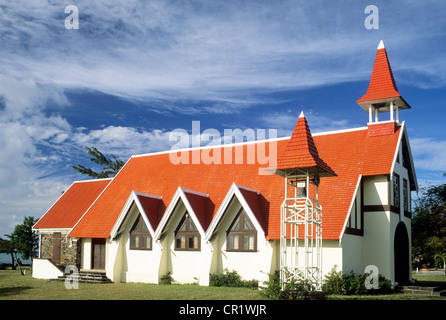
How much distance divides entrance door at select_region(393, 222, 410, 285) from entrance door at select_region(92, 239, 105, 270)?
17.0 m

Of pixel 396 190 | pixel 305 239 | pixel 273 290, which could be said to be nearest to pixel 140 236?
pixel 273 290

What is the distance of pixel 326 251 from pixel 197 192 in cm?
804

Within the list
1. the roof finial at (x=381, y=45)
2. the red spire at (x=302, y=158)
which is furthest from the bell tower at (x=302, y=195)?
the roof finial at (x=381, y=45)

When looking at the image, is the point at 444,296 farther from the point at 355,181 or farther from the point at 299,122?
the point at 299,122

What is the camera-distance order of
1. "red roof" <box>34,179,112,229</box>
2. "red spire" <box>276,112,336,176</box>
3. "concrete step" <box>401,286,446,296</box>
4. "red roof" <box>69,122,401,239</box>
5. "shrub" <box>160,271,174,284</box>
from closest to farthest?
"red spire" <box>276,112,336,176</box>
"concrete step" <box>401,286,446,296</box>
"red roof" <box>69,122,401,239</box>
"shrub" <box>160,271,174,284</box>
"red roof" <box>34,179,112,229</box>

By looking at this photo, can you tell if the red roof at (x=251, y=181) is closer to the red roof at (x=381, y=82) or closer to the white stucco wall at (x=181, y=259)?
the white stucco wall at (x=181, y=259)

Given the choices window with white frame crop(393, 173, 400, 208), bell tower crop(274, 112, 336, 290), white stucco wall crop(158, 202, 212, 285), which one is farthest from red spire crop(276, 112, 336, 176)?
white stucco wall crop(158, 202, 212, 285)

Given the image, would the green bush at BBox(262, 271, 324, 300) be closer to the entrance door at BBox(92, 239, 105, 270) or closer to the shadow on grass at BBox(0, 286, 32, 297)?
the shadow on grass at BBox(0, 286, 32, 297)

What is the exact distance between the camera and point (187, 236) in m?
26.6

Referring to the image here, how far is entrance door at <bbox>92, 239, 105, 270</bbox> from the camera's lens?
30.0 m

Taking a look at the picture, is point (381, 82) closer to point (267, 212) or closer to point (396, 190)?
point (396, 190)

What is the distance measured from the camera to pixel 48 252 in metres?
34.2
